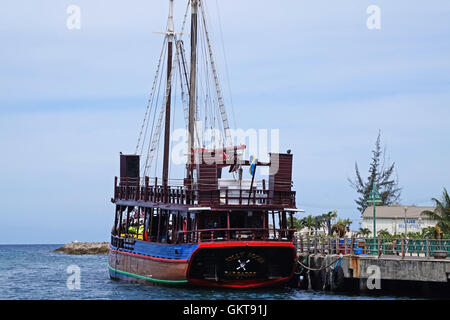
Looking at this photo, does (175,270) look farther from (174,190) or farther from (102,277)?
(102,277)

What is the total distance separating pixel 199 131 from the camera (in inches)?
1778

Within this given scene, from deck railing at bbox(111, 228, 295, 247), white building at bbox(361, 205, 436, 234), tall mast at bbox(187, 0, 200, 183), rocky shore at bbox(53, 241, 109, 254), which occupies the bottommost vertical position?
rocky shore at bbox(53, 241, 109, 254)

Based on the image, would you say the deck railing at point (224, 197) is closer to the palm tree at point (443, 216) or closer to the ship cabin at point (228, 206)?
the ship cabin at point (228, 206)

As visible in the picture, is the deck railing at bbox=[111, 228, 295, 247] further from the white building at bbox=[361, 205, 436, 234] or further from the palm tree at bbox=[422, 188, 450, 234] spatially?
the white building at bbox=[361, 205, 436, 234]

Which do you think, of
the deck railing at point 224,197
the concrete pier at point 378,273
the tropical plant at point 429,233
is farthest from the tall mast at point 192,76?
the tropical plant at point 429,233

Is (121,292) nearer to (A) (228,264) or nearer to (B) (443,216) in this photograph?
(A) (228,264)

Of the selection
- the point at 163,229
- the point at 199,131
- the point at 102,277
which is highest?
the point at 199,131

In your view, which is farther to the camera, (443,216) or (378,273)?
(443,216)

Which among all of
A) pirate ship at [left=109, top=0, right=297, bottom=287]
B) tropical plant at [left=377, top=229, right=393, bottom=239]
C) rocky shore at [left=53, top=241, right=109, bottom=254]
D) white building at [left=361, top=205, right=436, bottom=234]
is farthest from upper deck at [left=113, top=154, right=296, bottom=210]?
rocky shore at [left=53, top=241, right=109, bottom=254]

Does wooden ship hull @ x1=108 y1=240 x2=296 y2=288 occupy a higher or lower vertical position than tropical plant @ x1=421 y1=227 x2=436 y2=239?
lower

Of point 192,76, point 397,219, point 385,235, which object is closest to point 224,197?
point 192,76

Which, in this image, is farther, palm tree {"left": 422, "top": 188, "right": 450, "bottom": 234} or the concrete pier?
palm tree {"left": 422, "top": 188, "right": 450, "bottom": 234}
